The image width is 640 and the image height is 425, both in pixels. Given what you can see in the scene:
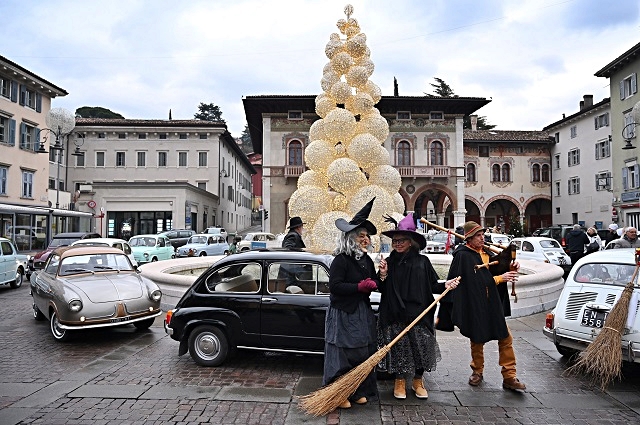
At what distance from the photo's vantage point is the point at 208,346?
20.3 ft

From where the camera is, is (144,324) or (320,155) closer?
(144,324)

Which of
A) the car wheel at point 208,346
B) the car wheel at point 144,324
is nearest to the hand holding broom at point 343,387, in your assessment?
the car wheel at point 208,346

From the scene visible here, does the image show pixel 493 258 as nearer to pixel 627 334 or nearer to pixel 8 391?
pixel 627 334

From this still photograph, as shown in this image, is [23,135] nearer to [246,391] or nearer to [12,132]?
[12,132]

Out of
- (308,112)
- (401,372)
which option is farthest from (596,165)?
(401,372)

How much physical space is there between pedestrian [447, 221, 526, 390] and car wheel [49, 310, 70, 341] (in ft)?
21.1

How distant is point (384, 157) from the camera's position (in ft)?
47.3

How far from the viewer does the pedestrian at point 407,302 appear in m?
4.77

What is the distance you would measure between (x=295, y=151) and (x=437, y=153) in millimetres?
13007

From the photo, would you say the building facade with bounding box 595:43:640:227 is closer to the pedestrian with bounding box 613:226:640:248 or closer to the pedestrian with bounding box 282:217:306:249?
the pedestrian with bounding box 613:226:640:248

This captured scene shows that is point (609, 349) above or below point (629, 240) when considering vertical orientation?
below

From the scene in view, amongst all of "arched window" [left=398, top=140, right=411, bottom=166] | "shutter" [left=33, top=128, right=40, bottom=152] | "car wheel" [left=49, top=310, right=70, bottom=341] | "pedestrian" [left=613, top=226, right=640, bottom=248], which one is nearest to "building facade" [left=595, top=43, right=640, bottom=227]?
"arched window" [left=398, top=140, right=411, bottom=166]

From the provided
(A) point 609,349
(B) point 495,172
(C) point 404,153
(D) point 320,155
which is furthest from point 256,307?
(B) point 495,172

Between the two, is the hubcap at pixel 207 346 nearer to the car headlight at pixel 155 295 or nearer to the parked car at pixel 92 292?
the parked car at pixel 92 292
